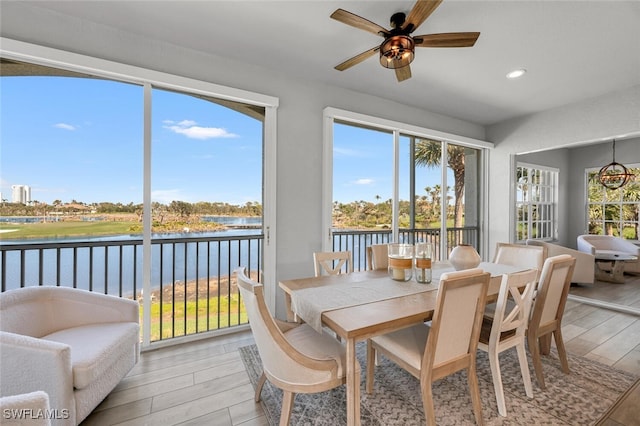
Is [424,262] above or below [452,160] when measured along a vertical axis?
below

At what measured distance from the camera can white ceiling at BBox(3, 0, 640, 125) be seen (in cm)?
200

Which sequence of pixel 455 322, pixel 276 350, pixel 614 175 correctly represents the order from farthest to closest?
1. pixel 614 175
2. pixel 455 322
3. pixel 276 350

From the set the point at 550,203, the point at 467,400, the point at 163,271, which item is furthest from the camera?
the point at 550,203

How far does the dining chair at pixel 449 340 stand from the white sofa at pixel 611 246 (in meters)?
4.53

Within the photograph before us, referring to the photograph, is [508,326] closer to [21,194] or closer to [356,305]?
[356,305]

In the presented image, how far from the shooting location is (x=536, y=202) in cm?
495

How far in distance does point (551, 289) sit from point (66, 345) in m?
2.93

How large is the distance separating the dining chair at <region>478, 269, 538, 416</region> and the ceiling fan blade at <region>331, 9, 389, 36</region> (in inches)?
66.3

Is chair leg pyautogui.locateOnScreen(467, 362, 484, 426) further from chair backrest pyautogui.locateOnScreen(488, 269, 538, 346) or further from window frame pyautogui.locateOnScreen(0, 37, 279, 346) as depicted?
window frame pyautogui.locateOnScreen(0, 37, 279, 346)

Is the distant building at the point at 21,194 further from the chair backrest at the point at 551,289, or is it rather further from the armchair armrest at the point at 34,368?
the chair backrest at the point at 551,289

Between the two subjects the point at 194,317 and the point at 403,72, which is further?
the point at 194,317

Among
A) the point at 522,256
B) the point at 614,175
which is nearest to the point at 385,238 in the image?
the point at 522,256

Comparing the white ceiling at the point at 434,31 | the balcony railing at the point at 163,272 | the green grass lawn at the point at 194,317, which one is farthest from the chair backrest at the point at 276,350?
the white ceiling at the point at 434,31

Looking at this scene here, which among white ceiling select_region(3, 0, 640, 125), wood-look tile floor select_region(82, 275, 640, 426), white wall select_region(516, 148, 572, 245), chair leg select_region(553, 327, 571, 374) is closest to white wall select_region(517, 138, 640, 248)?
white wall select_region(516, 148, 572, 245)
